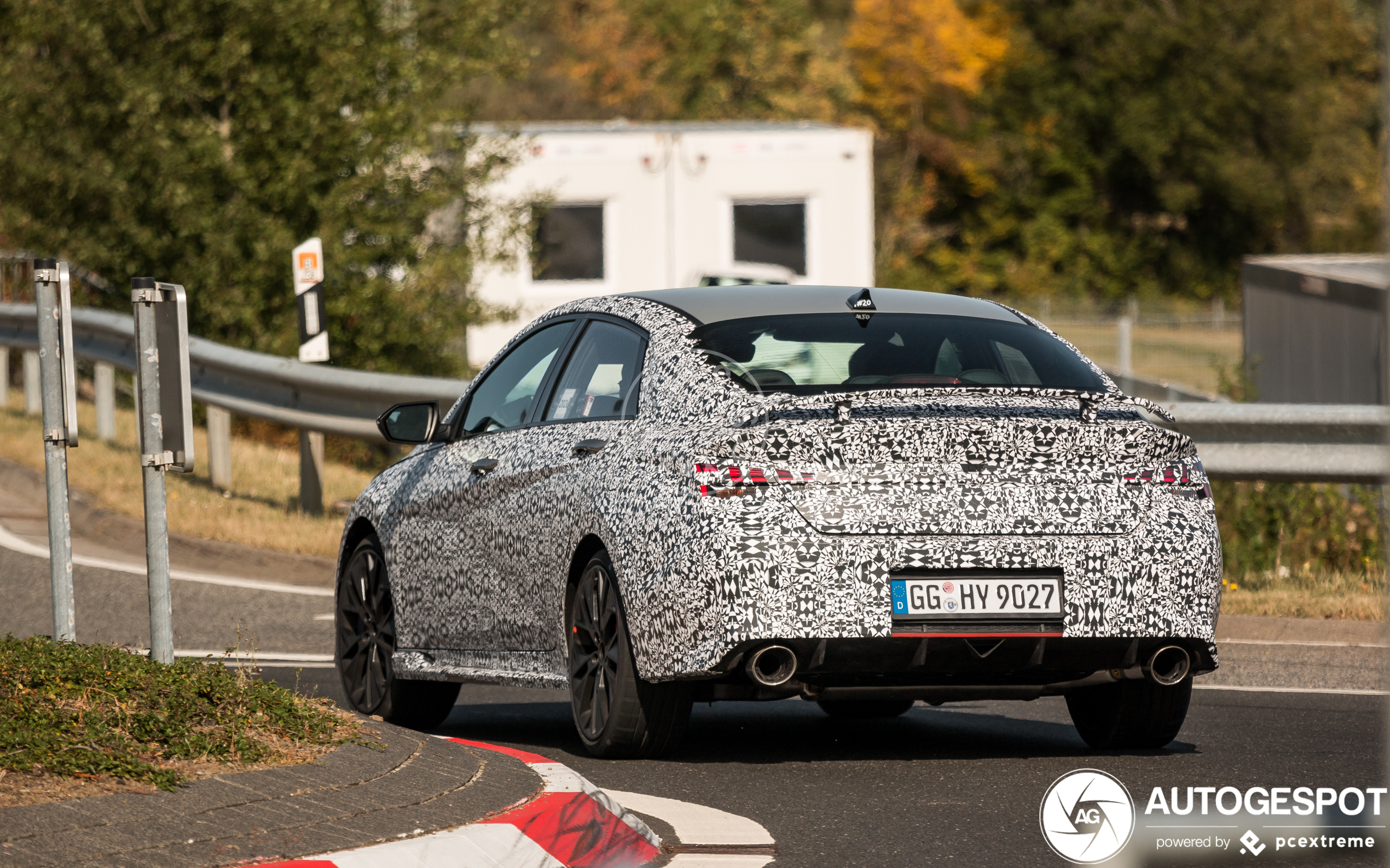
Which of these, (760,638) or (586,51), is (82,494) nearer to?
(760,638)

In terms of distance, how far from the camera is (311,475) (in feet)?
47.3

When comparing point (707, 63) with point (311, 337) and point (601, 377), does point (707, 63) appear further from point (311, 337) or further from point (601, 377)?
point (601, 377)

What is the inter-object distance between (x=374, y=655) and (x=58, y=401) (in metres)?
2.13

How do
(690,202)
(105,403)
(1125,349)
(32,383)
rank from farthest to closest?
(690,202), (1125,349), (32,383), (105,403)

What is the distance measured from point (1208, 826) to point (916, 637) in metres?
0.98

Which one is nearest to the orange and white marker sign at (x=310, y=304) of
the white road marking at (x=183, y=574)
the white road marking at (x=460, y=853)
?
the white road marking at (x=183, y=574)

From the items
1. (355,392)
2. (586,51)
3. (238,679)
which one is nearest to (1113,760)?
(238,679)

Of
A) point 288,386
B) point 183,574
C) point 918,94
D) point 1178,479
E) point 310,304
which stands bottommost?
point 183,574

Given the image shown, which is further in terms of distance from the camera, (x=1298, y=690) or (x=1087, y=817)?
(x=1298, y=690)

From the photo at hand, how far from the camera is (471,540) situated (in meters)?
7.69

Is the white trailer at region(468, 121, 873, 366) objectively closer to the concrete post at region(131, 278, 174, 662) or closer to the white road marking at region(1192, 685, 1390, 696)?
A: the white road marking at region(1192, 685, 1390, 696)

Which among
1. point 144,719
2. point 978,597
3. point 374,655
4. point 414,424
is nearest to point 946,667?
point 978,597

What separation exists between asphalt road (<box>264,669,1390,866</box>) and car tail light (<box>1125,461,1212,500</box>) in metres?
0.87

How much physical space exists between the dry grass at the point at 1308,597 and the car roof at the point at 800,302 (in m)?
2.89
